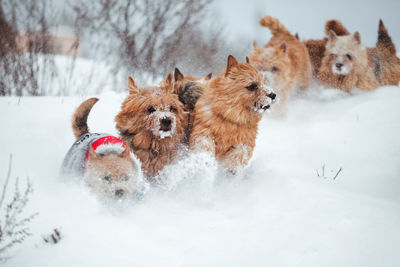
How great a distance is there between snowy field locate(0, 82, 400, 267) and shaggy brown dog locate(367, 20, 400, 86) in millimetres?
2670

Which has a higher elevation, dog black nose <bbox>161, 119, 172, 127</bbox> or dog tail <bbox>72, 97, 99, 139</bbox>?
dog black nose <bbox>161, 119, 172, 127</bbox>

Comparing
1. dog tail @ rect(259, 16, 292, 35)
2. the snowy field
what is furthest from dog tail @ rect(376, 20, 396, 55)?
the snowy field

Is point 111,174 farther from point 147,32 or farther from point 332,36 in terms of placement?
point 332,36

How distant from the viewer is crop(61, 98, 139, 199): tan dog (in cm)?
262

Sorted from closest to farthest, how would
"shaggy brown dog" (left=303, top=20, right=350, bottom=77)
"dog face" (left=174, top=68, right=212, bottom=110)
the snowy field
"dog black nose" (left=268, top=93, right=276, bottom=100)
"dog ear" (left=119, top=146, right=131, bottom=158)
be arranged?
the snowy field, "dog ear" (left=119, top=146, right=131, bottom=158), "dog black nose" (left=268, top=93, right=276, bottom=100), "dog face" (left=174, top=68, right=212, bottom=110), "shaggy brown dog" (left=303, top=20, right=350, bottom=77)

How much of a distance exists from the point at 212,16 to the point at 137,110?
4442 mm

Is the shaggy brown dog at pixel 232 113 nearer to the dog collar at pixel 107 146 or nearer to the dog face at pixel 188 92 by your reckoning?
the dog face at pixel 188 92

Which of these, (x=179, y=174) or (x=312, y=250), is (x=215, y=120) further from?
(x=312, y=250)

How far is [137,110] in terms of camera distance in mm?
3088

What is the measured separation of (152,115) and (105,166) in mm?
710

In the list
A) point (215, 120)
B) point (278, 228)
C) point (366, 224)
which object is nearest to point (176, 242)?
point (278, 228)

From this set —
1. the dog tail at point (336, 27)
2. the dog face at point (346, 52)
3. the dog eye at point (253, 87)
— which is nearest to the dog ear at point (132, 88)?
the dog eye at point (253, 87)

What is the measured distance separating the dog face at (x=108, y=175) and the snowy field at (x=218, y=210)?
10cm

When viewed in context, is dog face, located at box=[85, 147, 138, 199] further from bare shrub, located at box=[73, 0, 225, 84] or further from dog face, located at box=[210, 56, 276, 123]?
bare shrub, located at box=[73, 0, 225, 84]
